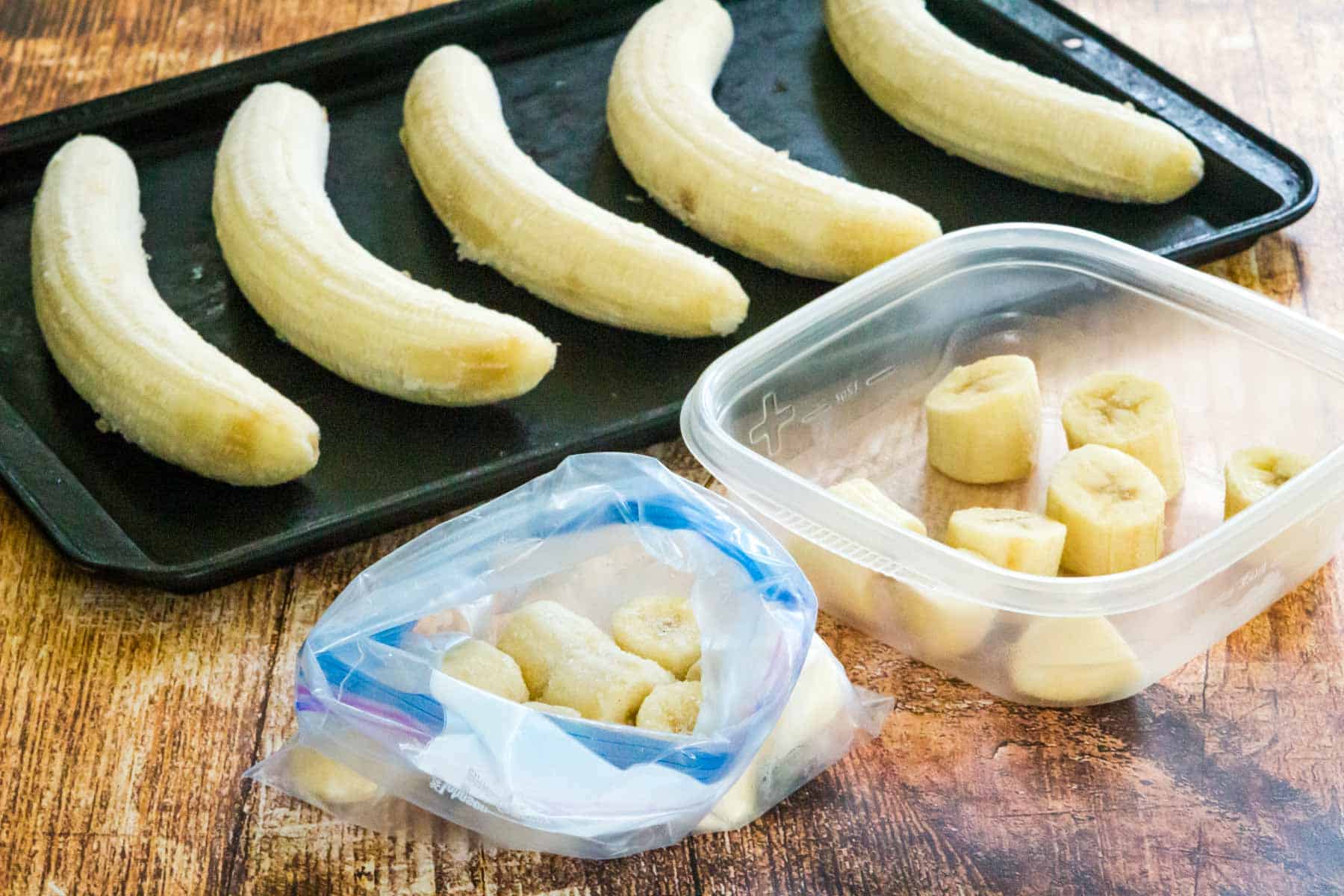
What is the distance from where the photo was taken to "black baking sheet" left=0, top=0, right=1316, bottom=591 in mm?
1216

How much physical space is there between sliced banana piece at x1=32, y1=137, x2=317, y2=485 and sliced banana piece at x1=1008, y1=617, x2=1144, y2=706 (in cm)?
59

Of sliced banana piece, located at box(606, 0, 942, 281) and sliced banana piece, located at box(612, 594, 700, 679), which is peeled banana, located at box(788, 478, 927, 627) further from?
sliced banana piece, located at box(606, 0, 942, 281)

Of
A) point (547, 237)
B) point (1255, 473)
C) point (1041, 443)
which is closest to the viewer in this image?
point (1255, 473)

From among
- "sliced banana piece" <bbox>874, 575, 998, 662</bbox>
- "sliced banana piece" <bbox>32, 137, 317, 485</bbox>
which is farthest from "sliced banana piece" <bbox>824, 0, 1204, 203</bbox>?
"sliced banana piece" <bbox>32, 137, 317, 485</bbox>

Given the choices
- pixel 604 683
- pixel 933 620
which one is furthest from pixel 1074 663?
pixel 604 683

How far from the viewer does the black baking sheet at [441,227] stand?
1216 mm

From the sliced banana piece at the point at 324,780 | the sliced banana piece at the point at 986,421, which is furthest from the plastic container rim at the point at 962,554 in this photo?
the sliced banana piece at the point at 324,780

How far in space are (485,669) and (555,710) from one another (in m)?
0.06

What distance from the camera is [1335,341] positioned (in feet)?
3.68

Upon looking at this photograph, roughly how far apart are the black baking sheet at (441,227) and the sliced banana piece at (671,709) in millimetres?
336

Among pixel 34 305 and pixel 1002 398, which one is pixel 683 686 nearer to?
pixel 1002 398

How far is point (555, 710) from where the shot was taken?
90 cm

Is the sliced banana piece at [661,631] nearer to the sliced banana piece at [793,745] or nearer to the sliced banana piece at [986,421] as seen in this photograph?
the sliced banana piece at [793,745]

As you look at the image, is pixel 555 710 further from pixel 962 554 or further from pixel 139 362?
pixel 139 362
